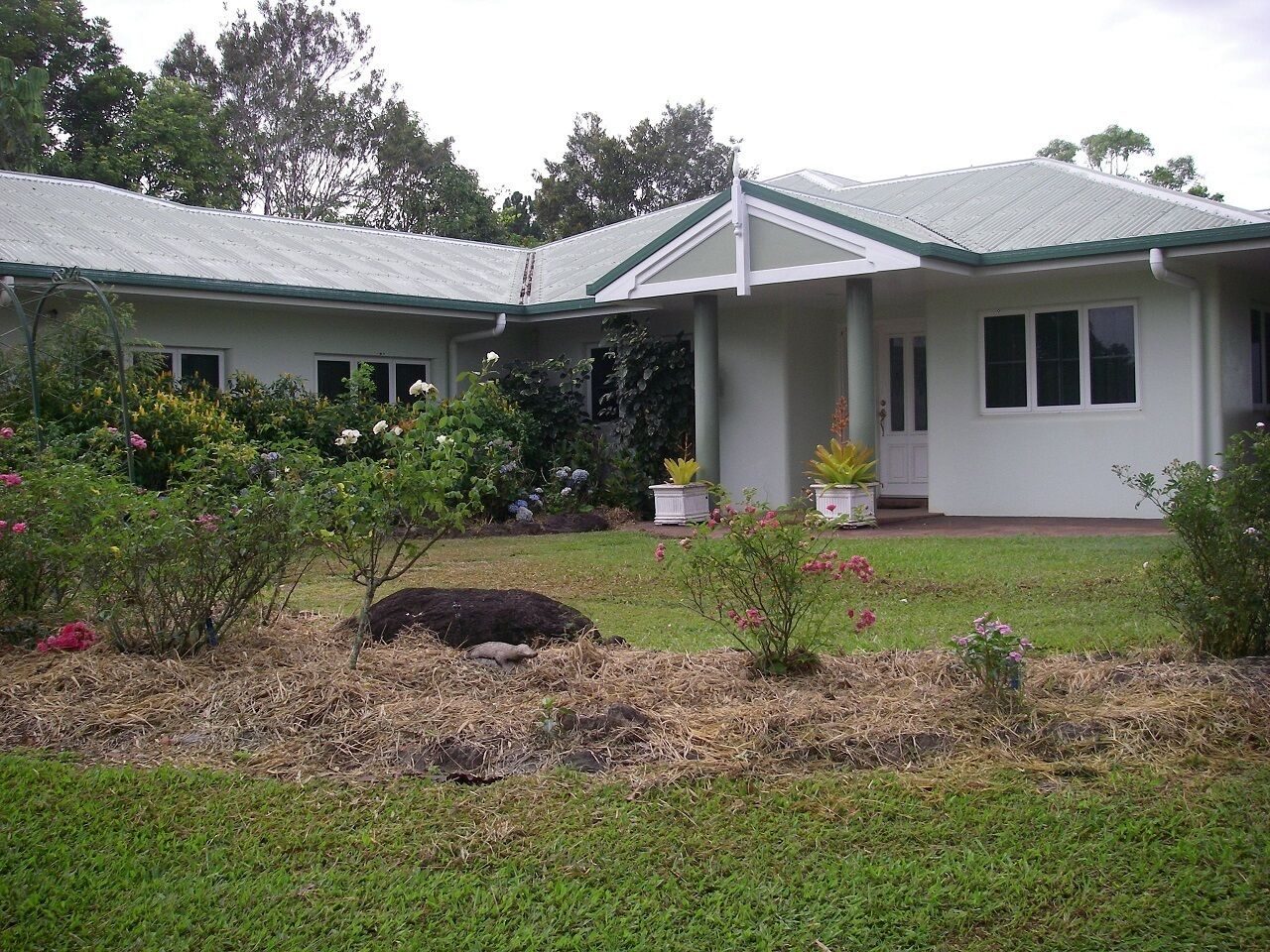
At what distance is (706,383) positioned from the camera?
1543cm

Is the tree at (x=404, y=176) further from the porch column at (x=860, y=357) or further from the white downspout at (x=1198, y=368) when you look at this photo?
the white downspout at (x=1198, y=368)

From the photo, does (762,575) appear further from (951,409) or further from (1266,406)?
(1266,406)

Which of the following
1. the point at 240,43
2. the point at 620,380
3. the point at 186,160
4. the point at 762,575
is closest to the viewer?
the point at 762,575

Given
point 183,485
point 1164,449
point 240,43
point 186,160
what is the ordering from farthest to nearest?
point 240,43
point 186,160
point 1164,449
point 183,485

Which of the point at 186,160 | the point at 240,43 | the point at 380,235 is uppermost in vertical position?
the point at 240,43

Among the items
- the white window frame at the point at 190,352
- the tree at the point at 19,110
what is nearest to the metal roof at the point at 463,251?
the white window frame at the point at 190,352

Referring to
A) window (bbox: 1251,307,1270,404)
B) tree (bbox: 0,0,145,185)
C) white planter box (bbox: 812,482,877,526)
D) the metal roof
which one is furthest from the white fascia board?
tree (bbox: 0,0,145,185)

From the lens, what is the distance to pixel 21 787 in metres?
4.73

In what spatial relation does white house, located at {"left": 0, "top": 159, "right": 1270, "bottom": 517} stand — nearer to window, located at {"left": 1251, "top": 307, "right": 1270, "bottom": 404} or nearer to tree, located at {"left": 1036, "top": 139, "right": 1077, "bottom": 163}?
window, located at {"left": 1251, "top": 307, "right": 1270, "bottom": 404}

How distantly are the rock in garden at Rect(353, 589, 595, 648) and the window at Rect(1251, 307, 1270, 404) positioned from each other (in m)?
11.0

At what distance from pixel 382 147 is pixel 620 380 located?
2954 centimetres

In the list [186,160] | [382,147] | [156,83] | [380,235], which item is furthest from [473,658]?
[382,147]

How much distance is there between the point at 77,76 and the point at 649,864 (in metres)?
37.7

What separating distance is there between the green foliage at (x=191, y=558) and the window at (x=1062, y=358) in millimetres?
10201
